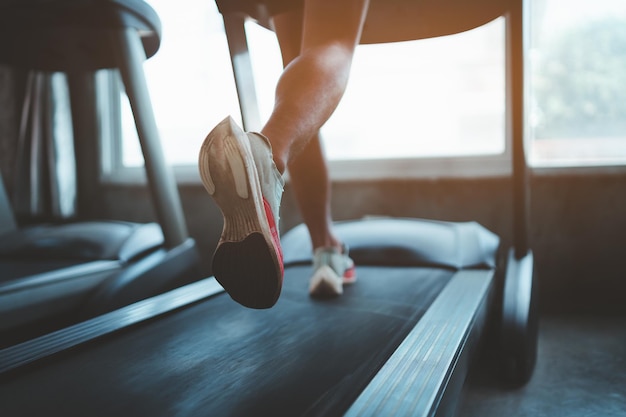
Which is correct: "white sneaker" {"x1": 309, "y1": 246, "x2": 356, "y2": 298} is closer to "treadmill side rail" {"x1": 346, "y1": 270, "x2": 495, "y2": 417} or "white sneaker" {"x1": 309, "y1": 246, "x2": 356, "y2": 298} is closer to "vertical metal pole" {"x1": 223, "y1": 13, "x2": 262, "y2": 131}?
"treadmill side rail" {"x1": 346, "y1": 270, "x2": 495, "y2": 417}

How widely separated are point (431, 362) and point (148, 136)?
4.55ft

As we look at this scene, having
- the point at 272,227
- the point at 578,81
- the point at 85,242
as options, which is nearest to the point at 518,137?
the point at 578,81

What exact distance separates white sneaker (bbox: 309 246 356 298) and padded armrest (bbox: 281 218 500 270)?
1.02ft

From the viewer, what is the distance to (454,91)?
213 centimetres

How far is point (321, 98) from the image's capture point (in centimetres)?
82

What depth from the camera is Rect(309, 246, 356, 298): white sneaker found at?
1.31m

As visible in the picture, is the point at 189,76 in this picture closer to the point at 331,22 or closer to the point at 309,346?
the point at 331,22

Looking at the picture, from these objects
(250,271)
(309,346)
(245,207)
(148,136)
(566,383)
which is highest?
(148,136)

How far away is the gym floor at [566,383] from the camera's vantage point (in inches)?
41.6

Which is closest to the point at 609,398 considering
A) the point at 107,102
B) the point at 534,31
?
the point at 534,31

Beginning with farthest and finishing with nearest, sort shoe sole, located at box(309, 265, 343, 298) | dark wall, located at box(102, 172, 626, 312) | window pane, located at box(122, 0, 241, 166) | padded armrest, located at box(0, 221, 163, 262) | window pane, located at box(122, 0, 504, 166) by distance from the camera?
window pane, located at box(122, 0, 241, 166), window pane, located at box(122, 0, 504, 166), padded armrest, located at box(0, 221, 163, 262), dark wall, located at box(102, 172, 626, 312), shoe sole, located at box(309, 265, 343, 298)

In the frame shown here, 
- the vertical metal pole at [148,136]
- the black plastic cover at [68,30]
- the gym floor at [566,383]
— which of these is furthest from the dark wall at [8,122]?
the gym floor at [566,383]

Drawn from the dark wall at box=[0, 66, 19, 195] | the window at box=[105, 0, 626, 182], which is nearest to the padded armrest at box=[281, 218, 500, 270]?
the window at box=[105, 0, 626, 182]

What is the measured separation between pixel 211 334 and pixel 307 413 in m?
0.40
